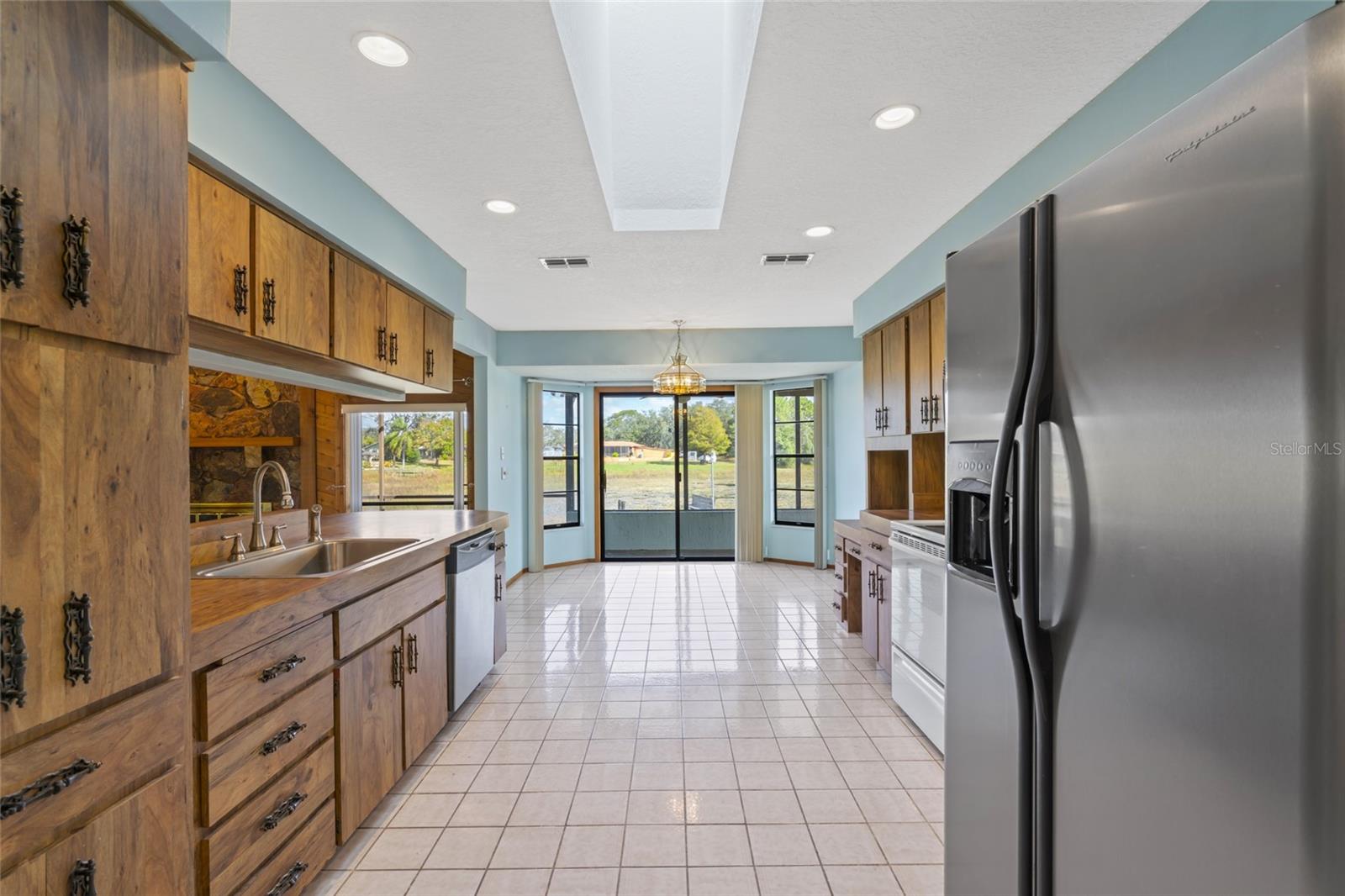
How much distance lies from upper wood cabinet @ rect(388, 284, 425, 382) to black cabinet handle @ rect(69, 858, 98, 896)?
7.92 feet

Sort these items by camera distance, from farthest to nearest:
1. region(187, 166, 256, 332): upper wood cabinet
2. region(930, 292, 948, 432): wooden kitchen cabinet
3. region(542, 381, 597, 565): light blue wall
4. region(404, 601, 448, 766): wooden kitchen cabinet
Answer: region(542, 381, 597, 565): light blue wall, region(930, 292, 948, 432): wooden kitchen cabinet, region(404, 601, 448, 766): wooden kitchen cabinet, region(187, 166, 256, 332): upper wood cabinet

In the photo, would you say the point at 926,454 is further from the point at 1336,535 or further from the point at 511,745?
the point at 1336,535

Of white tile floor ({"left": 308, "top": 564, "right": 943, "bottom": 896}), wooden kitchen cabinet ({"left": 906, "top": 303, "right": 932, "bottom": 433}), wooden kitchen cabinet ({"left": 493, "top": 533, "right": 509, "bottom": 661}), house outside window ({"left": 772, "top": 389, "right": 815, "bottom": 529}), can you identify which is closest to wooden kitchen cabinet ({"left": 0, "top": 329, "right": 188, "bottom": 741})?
white tile floor ({"left": 308, "top": 564, "right": 943, "bottom": 896})

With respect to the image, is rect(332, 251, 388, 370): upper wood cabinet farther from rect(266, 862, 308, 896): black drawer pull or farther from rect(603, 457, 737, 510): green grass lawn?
rect(603, 457, 737, 510): green grass lawn

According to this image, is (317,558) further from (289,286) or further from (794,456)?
(794,456)

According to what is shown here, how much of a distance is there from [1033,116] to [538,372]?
204 inches

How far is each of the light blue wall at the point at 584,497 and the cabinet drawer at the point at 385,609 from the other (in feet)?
14.2

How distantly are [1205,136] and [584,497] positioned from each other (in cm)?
690

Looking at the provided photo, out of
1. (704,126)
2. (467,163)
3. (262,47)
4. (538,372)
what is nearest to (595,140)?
(467,163)

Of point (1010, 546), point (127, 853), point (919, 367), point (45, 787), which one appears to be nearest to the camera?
point (45, 787)

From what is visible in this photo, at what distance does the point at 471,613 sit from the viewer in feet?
10.3

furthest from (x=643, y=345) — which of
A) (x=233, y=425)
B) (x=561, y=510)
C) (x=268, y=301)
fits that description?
(x=268, y=301)

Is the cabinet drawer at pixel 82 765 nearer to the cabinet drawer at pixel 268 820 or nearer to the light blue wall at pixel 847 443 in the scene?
the cabinet drawer at pixel 268 820

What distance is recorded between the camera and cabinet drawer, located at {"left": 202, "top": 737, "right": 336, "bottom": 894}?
140 cm
